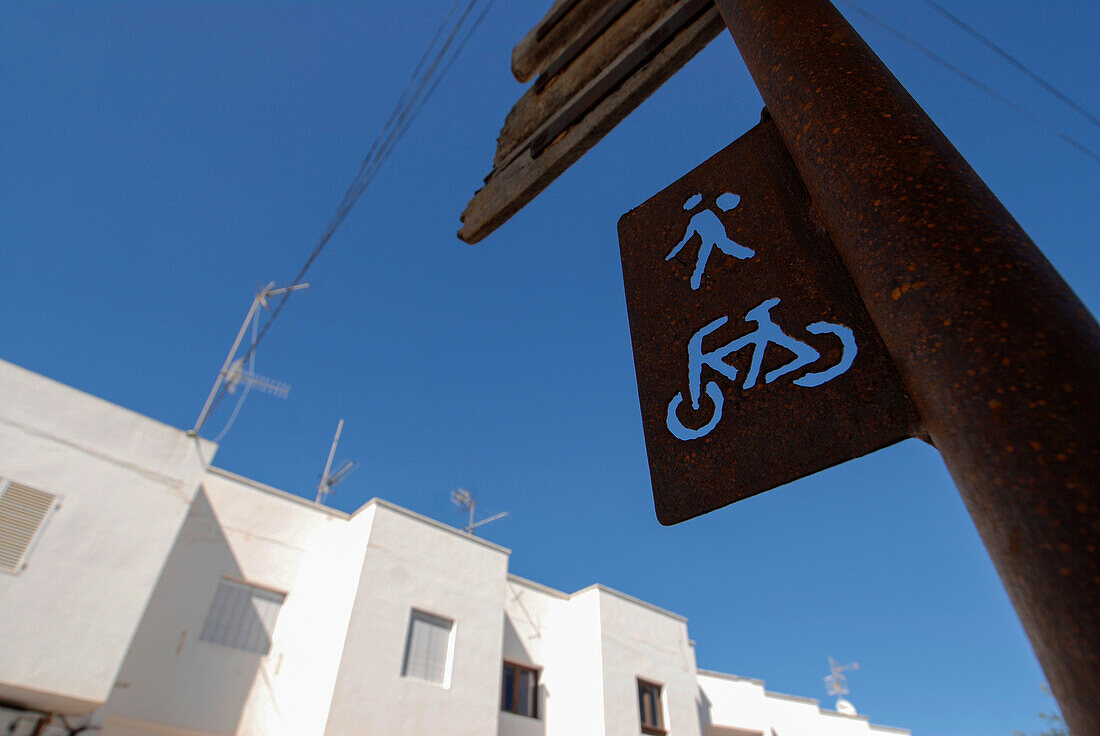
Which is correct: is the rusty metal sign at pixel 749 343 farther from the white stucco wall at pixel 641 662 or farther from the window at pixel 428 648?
the white stucco wall at pixel 641 662

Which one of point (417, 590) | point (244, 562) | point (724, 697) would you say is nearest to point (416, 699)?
point (417, 590)

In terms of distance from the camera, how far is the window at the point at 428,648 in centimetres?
1166

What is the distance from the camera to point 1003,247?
3.31 feet

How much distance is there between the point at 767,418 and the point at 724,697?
1987 cm

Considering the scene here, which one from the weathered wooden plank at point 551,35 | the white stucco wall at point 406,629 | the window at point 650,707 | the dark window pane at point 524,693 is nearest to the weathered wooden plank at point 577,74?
the weathered wooden plank at point 551,35

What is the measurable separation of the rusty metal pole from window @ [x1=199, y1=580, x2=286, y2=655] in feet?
40.0

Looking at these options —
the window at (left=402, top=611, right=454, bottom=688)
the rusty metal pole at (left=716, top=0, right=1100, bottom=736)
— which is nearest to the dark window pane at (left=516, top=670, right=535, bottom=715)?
the window at (left=402, top=611, right=454, bottom=688)

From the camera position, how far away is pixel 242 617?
10922mm

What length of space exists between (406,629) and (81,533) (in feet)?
18.4

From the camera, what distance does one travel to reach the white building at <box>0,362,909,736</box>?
342 inches

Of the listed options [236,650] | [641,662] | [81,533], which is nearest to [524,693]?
[641,662]

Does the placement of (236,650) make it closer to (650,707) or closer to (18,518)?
(18,518)

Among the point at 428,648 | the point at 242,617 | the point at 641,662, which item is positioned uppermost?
the point at 641,662

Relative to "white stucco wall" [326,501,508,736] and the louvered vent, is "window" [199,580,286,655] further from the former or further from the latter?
the louvered vent
